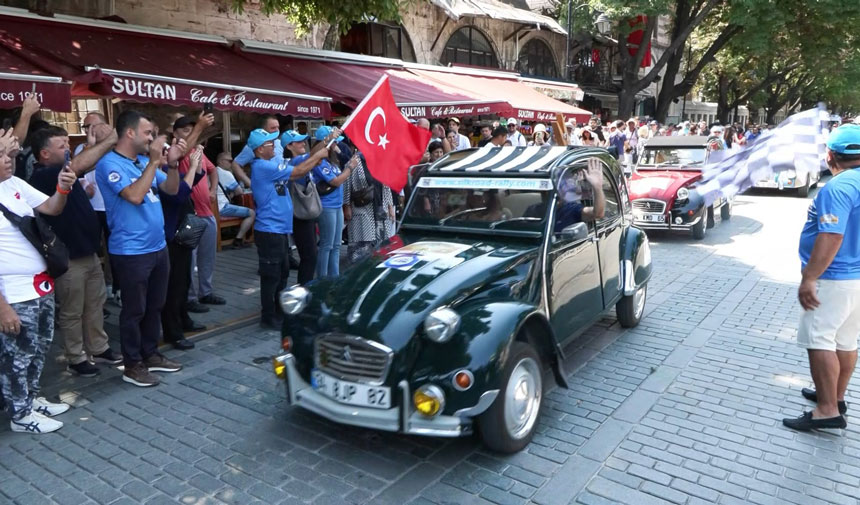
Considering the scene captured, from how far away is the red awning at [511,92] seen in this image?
12.8m

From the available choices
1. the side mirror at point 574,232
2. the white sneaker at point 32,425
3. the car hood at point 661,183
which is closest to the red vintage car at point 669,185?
the car hood at point 661,183

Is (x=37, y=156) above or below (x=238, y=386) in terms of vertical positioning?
above

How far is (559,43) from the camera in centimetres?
2353

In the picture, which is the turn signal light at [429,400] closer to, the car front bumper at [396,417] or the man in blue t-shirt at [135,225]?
the car front bumper at [396,417]

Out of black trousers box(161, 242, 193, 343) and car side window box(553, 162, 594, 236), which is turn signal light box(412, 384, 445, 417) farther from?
black trousers box(161, 242, 193, 343)

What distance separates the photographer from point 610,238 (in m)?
5.61

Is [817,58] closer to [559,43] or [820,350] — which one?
[559,43]

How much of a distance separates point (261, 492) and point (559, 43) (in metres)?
23.0

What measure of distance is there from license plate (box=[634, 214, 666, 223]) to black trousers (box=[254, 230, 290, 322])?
716cm

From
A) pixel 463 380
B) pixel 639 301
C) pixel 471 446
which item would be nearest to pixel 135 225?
pixel 463 380

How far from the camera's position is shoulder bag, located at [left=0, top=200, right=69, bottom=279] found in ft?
12.9

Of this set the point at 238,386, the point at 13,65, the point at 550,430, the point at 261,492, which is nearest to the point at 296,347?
the point at 261,492

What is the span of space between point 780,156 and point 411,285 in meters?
2.43

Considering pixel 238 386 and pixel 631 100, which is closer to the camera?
pixel 238 386
